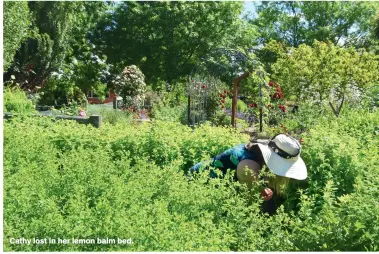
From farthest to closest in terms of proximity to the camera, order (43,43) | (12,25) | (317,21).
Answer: (317,21), (43,43), (12,25)

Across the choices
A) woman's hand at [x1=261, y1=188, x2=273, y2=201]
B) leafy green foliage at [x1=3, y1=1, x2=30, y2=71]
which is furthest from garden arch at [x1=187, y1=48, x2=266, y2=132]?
woman's hand at [x1=261, y1=188, x2=273, y2=201]

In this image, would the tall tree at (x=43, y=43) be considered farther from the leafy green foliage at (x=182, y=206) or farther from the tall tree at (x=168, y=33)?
the leafy green foliage at (x=182, y=206)

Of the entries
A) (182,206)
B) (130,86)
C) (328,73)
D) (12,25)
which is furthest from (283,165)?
(12,25)

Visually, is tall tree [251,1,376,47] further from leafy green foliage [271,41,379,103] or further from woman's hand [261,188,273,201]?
woman's hand [261,188,273,201]

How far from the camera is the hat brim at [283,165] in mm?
3625

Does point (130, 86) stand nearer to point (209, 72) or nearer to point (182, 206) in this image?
point (209, 72)

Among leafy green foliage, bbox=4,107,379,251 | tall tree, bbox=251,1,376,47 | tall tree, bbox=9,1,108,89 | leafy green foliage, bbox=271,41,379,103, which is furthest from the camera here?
tall tree, bbox=251,1,376,47

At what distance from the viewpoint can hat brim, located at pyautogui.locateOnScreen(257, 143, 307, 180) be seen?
3.62 m

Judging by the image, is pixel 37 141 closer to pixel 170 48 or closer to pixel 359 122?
pixel 359 122

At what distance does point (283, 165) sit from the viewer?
12.0 ft

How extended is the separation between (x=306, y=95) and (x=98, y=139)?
30.8 ft

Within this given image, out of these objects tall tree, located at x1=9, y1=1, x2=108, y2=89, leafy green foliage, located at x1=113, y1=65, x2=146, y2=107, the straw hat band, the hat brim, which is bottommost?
the hat brim

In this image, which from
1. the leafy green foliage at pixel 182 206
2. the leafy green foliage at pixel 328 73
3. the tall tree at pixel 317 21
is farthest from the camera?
the tall tree at pixel 317 21

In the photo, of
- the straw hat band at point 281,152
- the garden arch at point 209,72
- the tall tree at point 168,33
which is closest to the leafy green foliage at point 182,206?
the straw hat band at point 281,152
